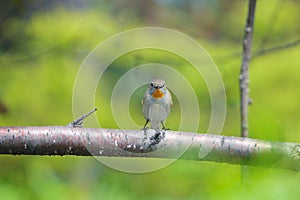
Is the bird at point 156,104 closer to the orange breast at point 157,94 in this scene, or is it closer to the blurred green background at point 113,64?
the orange breast at point 157,94

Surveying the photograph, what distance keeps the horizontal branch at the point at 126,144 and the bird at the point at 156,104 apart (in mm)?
112

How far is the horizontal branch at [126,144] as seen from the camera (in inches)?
22.1

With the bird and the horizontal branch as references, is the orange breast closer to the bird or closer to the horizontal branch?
the bird

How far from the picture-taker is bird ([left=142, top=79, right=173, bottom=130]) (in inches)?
27.8

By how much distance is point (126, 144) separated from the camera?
1.90ft

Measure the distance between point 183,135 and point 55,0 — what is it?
4.09 ft

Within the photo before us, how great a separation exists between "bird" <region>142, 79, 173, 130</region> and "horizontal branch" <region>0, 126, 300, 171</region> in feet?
0.37

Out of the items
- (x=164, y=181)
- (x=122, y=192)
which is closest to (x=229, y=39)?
(x=164, y=181)

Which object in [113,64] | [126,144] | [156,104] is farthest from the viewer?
[113,64]

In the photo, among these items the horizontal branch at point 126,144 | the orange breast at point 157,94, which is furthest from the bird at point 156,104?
the horizontal branch at point 126,144

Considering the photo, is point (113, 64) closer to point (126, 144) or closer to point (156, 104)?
point (156, 104)

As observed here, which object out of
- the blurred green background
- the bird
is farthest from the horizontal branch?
the blurred green background

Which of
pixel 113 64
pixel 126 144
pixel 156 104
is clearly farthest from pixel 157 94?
pixel 113 64

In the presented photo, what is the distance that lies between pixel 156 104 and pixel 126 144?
0.47 ft
